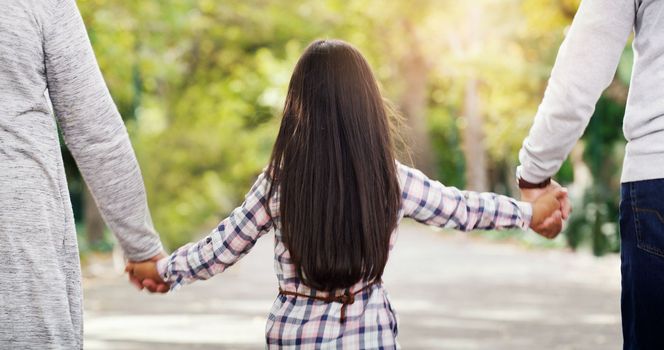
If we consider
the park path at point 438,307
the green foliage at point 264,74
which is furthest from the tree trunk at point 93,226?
the park path at point 438,307

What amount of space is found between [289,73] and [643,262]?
2384cm

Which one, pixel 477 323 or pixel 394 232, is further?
pixel 477 323

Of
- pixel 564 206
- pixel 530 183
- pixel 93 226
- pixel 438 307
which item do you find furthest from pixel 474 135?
pixel 530 183

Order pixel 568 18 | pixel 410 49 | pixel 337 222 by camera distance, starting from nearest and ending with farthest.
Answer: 1. pixel 337 222
2. pixel 568 18
3. pixel 410 49

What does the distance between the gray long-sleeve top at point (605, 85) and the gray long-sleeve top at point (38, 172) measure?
1357mm

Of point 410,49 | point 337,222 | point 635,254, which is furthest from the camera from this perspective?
point 410,49

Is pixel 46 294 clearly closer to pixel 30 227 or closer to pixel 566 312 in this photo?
pixel 30 227

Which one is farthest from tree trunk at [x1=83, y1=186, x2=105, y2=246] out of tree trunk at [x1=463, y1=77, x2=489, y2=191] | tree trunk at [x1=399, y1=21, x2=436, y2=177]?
tree trunk at [x1=399, y1=21, x2=436, y2=177]

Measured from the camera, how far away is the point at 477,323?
9211mm

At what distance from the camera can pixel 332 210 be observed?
3324mm

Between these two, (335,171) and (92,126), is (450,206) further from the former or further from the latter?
(92,126)

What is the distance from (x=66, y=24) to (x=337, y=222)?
2.96ft

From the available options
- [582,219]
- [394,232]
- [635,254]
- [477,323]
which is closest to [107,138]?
[394,232]

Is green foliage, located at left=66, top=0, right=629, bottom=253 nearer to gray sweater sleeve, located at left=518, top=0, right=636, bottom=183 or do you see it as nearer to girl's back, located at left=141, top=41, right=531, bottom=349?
girl's back, located at left=141, top=41, right=531, bottom=349
